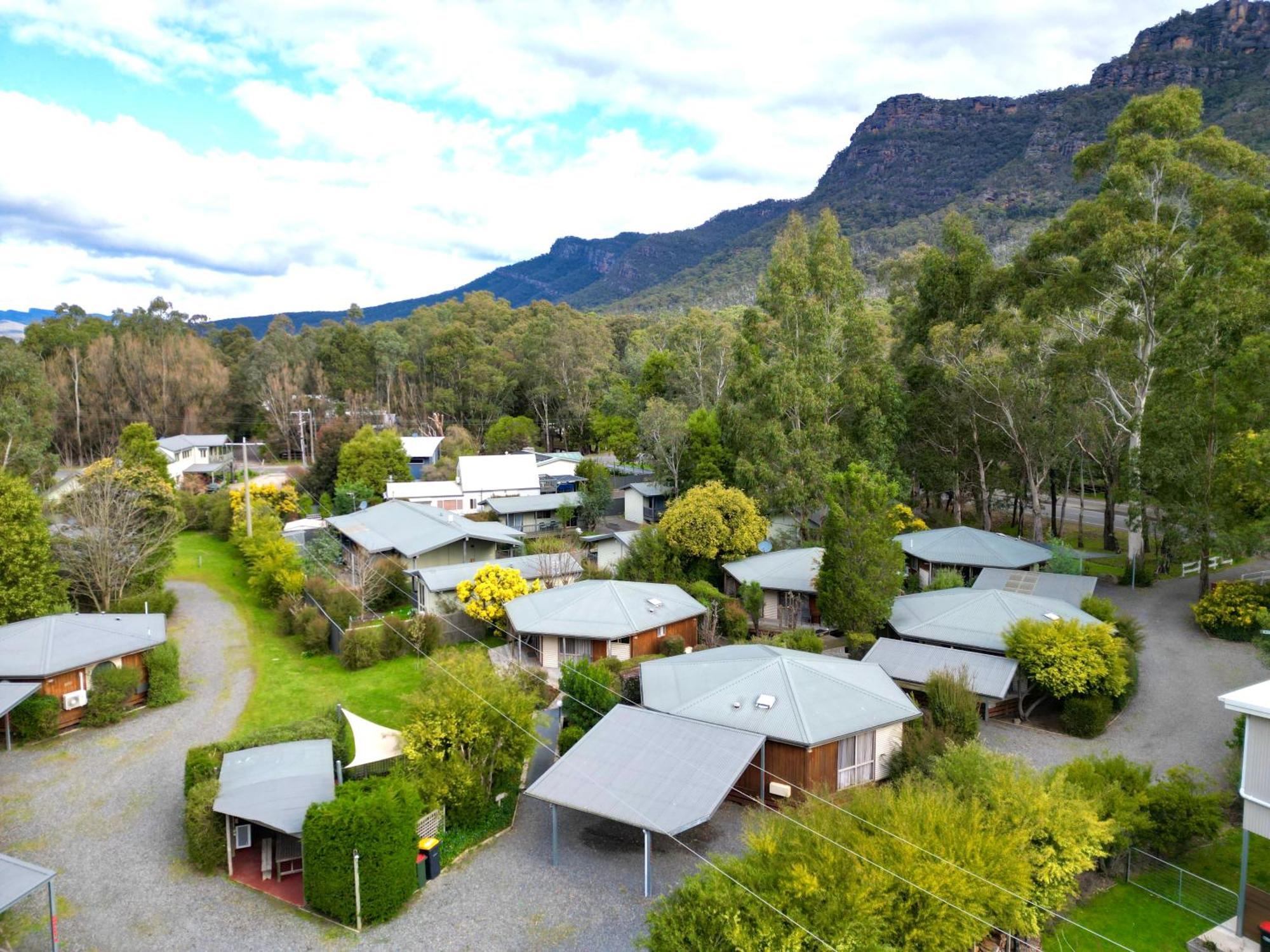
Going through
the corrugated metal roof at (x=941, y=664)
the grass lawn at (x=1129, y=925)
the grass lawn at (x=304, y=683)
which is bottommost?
the grass lawn at (x=1129, y=925)

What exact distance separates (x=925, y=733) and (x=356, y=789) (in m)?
11.3

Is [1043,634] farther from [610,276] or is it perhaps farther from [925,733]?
[610,276]

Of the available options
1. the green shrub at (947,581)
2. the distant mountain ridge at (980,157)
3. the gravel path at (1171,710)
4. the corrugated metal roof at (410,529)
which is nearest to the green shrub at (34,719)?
the corrugated metal roof at (410,529)

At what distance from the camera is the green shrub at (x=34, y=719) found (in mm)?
17250

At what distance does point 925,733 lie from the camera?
1570cm

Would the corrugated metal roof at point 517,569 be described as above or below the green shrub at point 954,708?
above

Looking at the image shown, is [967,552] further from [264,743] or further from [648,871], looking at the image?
[264,743]

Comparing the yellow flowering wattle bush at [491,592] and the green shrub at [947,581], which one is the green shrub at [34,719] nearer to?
the yellow flowering wattle bush at [491,592]

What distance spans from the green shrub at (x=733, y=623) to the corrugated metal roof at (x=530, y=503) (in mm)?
17775

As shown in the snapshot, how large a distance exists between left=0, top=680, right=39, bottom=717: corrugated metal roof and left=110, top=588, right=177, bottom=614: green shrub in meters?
7.85

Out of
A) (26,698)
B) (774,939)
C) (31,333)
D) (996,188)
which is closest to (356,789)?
(774,939)

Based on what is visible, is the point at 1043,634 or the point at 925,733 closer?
the point at 925,733

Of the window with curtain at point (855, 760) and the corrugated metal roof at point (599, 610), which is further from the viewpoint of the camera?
the corrugated metal roof at point (599, 610)

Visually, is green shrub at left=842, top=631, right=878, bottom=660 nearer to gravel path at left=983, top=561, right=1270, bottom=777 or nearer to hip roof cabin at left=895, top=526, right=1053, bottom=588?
gravel path at left=983, top=561, right=1270, bottom=777
